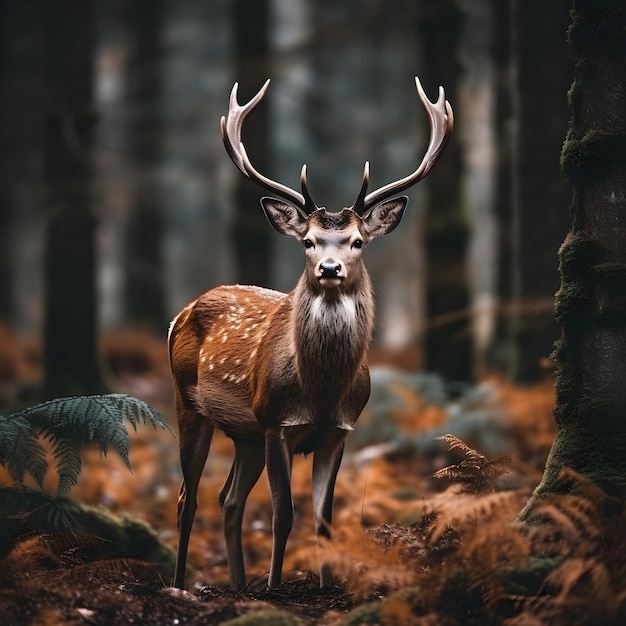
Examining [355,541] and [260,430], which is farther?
[260,430]

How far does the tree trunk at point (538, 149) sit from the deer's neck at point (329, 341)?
531 centimetres

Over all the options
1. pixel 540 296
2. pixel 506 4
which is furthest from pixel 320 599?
pixel 506 4

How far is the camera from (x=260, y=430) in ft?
20.6

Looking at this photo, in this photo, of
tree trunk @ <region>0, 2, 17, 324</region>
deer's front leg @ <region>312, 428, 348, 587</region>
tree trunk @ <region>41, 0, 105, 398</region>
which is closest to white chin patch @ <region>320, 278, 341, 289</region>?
deer's front leg @ <region>312, 428, 348, 587</region>

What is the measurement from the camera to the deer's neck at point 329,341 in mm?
5867

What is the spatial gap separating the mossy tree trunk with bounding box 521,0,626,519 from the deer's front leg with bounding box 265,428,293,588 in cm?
137

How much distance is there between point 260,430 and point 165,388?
31.1 ft

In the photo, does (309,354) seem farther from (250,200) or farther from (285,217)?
(250,200)

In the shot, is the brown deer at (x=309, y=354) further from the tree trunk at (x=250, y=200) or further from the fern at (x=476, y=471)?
the tree trunk at (x=250, y=200)

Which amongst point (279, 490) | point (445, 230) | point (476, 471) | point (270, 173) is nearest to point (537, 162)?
point (445, 230)

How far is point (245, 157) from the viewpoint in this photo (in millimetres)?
6273

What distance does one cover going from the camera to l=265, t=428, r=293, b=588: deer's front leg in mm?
5891

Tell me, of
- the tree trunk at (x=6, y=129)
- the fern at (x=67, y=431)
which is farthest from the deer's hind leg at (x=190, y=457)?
the tree trunk at (x=6, y=129)

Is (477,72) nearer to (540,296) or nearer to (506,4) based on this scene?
(506,4)
